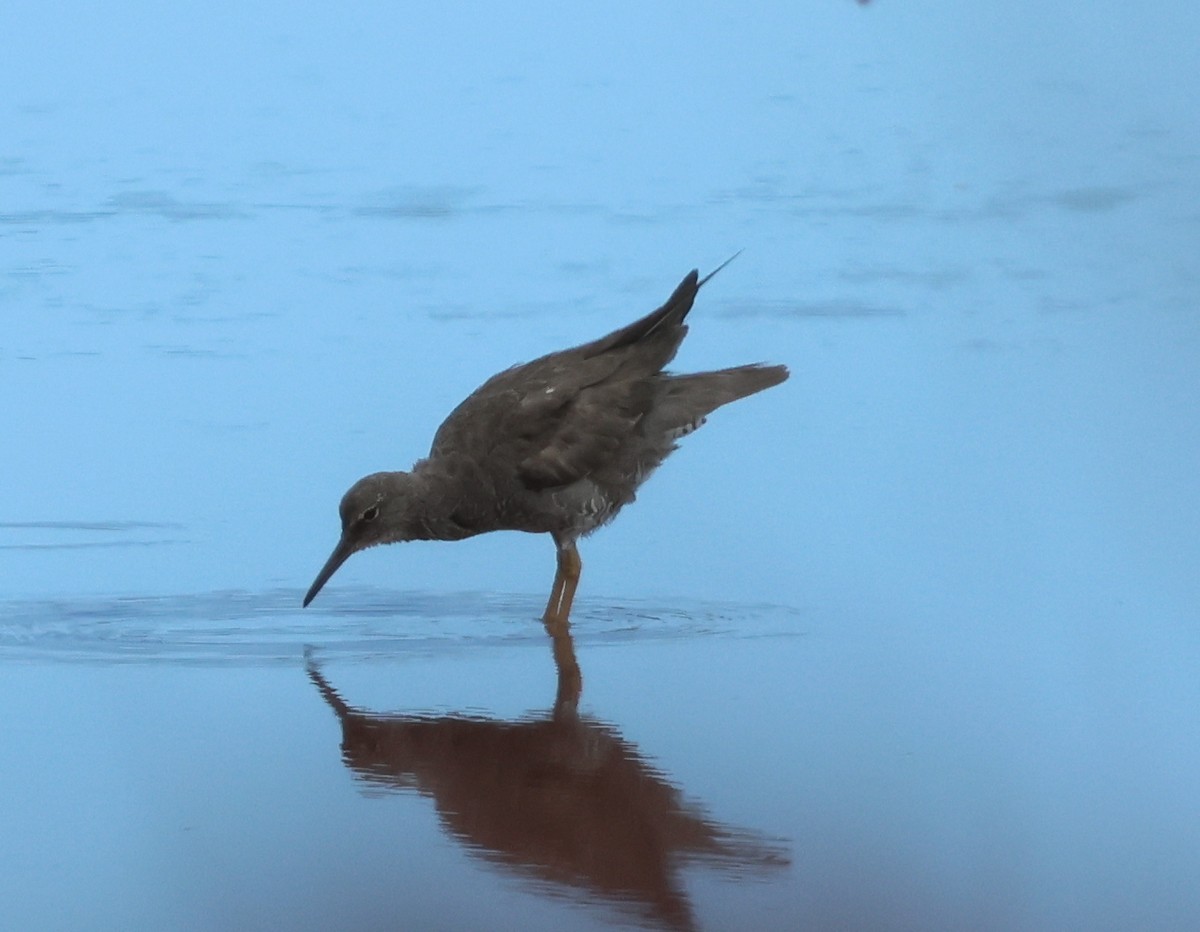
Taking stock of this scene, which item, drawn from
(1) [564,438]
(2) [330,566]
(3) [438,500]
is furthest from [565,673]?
(1) [564,438]

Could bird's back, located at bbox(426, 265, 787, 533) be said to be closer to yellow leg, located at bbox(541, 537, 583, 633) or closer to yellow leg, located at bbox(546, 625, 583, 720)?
yellow leg, located at bbox(541, 537, 583, 633)

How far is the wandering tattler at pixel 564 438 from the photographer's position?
606 cm

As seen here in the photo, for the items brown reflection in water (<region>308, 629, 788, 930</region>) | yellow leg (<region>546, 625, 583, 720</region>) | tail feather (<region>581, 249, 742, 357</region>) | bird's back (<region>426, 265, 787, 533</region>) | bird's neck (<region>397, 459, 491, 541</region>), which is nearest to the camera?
brown reflection in water (<region>308, 629, 788, 930</region>)

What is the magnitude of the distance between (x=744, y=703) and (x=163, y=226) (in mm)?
→ 4611

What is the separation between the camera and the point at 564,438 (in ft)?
20.4

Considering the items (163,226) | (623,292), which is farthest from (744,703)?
(163,226)

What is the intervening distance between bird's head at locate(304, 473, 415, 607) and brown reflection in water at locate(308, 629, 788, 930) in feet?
3.09

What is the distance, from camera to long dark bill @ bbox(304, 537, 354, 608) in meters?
5.42

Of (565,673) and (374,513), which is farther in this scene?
(374,513)

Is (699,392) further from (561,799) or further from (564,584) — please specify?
(561,799)

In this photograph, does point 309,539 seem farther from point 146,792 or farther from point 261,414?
point 146,792

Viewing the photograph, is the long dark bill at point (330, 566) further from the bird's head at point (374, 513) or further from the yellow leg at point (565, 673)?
the yellow leg at point (565, 673)

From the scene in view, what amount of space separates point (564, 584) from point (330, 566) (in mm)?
620

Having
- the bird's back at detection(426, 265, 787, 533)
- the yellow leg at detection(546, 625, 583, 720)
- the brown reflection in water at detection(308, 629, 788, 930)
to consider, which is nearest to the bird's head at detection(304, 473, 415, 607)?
the bird's back at detection(426, 265, 787, 533)
